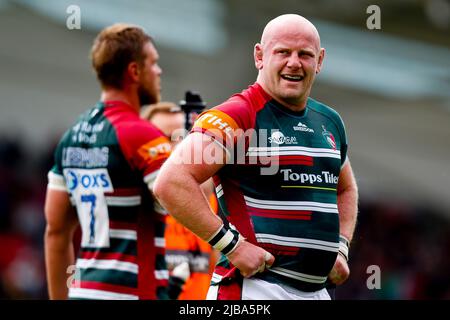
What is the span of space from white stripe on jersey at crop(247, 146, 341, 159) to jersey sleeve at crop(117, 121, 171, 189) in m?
1.40

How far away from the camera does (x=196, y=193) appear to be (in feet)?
13.9

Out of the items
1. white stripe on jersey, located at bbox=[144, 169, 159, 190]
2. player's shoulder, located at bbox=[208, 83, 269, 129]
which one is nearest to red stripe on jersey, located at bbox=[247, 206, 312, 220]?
player's shoulder, located at bbox=[208, 83, 269, 129]

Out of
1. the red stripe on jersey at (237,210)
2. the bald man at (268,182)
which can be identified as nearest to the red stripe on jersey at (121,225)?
the bald man at (268,182)

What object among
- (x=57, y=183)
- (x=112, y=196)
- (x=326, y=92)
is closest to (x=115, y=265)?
(x=112, y=196)

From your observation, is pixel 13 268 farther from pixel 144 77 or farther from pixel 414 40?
pixel 414 40

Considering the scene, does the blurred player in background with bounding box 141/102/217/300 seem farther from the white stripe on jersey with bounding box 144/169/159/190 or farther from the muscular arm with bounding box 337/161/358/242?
the muscular arm with bounding box 337/161/358/242

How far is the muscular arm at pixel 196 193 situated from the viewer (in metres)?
4.25

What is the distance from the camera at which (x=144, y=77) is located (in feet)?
20.0

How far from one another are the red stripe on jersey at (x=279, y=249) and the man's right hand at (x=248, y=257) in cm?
7

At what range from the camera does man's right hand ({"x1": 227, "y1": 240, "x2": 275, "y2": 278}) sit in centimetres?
425

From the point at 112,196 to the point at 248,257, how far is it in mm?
1708
